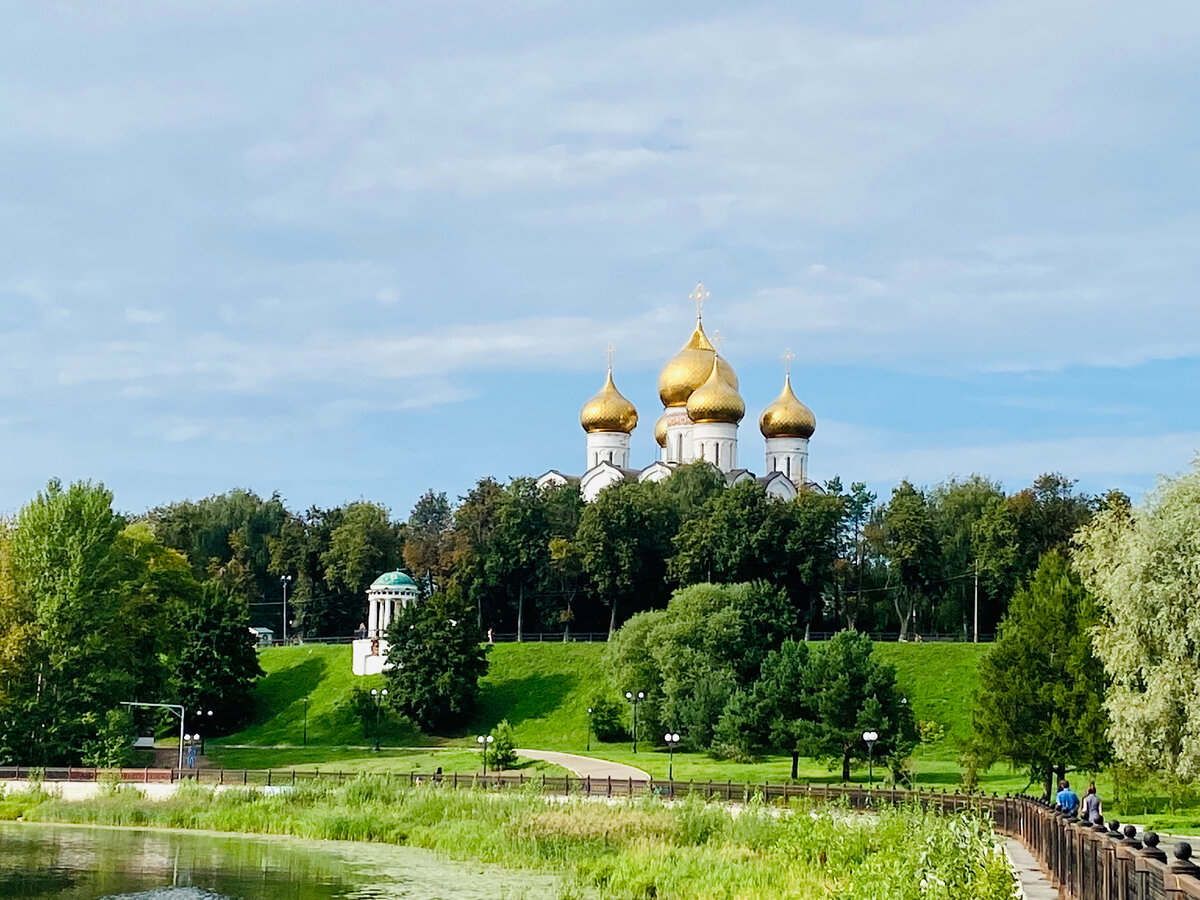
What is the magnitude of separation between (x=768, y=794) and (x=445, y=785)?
8954 millimetres

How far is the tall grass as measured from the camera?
16.9 meters

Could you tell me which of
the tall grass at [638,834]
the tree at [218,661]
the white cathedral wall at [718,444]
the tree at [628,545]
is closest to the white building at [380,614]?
the tree at [218,661]

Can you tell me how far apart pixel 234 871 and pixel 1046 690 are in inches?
877

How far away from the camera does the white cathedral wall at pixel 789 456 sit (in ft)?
310

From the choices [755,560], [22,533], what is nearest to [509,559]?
[755,560]

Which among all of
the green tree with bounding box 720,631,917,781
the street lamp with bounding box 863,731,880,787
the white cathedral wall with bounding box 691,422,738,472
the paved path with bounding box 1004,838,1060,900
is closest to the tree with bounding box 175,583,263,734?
the green tree with bounding box 720,631,917,781

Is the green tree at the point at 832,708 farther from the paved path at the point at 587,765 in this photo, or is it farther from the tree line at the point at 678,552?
the tree line at the point at 678,552

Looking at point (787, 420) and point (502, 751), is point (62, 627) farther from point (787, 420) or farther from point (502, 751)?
point (787, 420)

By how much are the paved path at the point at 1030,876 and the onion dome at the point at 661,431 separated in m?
68.6

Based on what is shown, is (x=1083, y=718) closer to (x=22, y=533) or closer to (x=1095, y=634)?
(x=1095, y=634)

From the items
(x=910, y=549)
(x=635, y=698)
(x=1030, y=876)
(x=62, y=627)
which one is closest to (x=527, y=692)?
(x=635, y=698)

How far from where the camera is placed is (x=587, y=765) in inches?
2221

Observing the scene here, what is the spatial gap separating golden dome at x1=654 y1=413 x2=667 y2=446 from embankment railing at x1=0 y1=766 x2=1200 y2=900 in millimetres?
53801

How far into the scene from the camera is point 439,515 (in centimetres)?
12581
